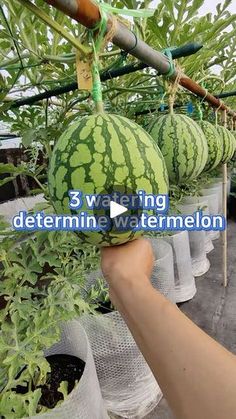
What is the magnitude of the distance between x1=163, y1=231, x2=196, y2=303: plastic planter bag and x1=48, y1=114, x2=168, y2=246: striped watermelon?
2.17 m

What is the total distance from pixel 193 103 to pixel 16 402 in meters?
1.67

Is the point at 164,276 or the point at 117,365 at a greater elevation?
the point at 164,276

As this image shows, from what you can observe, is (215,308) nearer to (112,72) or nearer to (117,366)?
(117,366)

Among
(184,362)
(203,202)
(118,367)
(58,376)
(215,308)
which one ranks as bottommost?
(215,308)

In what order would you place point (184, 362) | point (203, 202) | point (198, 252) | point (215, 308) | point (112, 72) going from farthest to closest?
1. point (203, 202)
2. point (198, 252)
3. point (215, 308)
4. point (112, 72)
5. point (184, 362)

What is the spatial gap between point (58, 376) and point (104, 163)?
1.28 m

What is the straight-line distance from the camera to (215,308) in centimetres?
284

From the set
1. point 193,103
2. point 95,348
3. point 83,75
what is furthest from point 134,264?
point 193,103

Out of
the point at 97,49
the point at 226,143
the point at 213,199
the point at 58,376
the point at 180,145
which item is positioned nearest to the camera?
the point at 97,49

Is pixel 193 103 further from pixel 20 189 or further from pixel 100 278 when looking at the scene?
pixel 20 189

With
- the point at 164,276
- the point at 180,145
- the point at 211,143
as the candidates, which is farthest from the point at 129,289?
the point at 164,276

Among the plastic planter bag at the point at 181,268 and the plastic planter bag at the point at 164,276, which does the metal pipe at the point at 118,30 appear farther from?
the plastic planter bag at the point at 181,268

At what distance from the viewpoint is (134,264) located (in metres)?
0.75

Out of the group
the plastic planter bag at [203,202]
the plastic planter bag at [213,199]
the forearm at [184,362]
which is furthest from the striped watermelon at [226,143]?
the plastic planter bag at [213,199]
